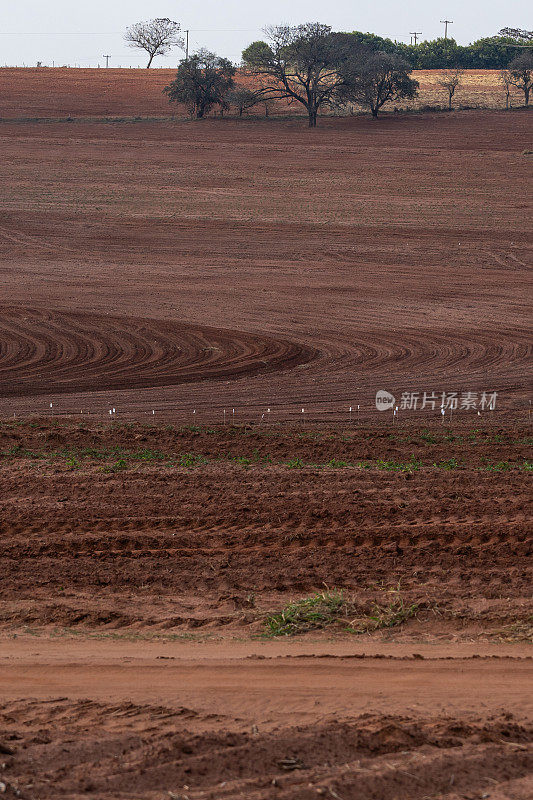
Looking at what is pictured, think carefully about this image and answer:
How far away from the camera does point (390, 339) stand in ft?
86.7

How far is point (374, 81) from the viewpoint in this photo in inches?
2640

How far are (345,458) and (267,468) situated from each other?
70.7 inches

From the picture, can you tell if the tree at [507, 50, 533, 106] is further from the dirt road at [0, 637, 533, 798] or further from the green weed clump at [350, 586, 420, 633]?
the dirt road at [0, 637, 533, 798]

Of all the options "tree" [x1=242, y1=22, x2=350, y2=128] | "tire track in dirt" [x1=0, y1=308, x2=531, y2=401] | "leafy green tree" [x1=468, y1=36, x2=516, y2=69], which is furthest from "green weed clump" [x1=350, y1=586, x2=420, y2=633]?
"leafy green tree" [x1=468, y1=36, x2=516, y2=69]

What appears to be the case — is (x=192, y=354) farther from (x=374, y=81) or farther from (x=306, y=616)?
(x=374, y=81)

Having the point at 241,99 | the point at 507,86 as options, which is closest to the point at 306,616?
the point at 241,99

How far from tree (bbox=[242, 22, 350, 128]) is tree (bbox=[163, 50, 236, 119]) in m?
3.16

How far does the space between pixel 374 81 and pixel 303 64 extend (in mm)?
6057

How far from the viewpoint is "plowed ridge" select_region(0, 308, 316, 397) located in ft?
72.8

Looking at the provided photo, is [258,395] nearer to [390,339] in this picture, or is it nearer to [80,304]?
[390,339]

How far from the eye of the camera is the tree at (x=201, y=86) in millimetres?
66875

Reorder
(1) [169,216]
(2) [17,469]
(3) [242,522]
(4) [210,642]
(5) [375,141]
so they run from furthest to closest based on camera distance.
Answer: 1. (5) [375,141]
2. (1) [169,216]
3. (2) [17,469]
4. (3) [242,522]
5. (4) [210,642]

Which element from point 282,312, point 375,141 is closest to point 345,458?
point 282,312

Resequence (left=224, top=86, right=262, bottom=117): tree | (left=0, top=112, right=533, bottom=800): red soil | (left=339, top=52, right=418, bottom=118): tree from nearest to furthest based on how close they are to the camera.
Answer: (left=0, top=112, right=533, bottom=800): red soil → (left=339, top=52, right=418, bottom=118): tree → (left=224, top=86, right=262, bottom=117): tree
